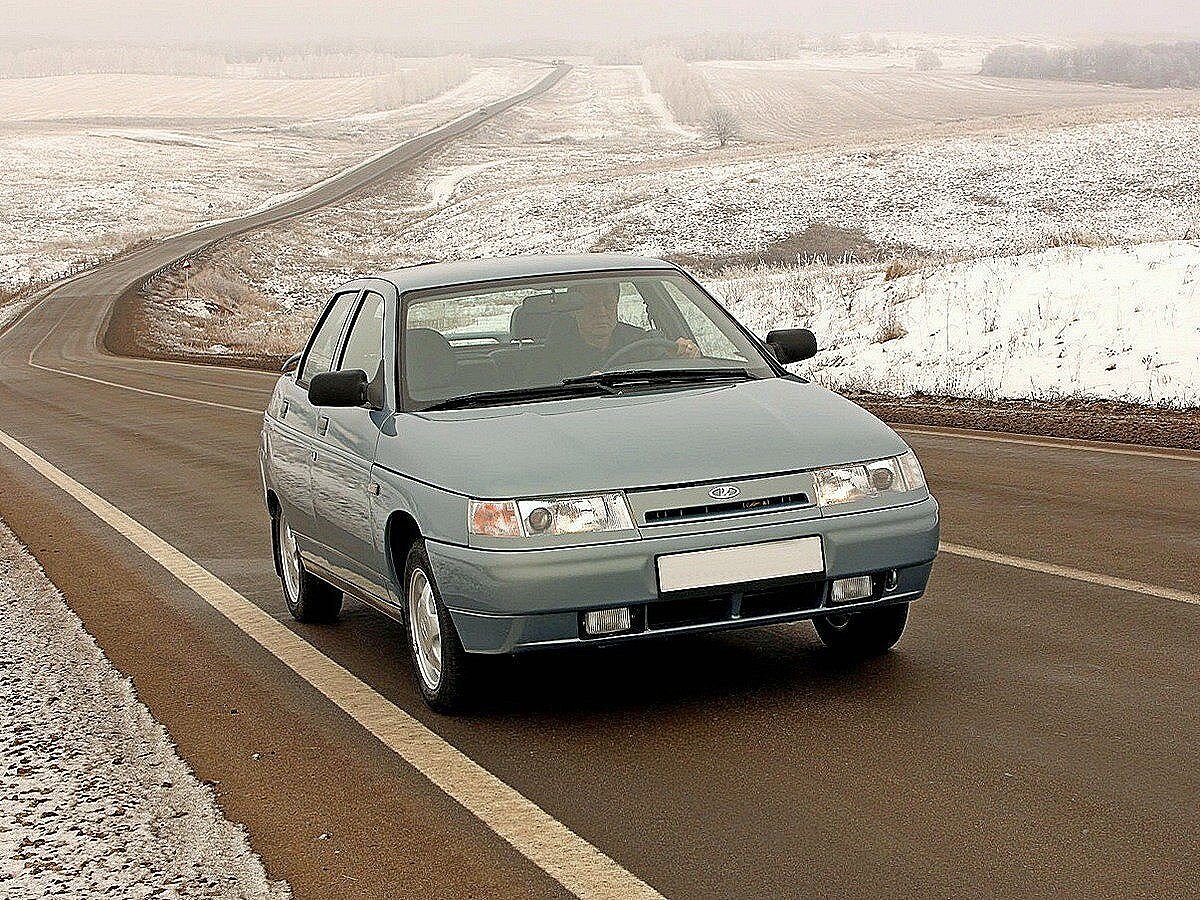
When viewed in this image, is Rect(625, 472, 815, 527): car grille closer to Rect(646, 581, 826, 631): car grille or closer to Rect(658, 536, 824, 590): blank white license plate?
Rect(658, 536, 824, 590): blank white license plate

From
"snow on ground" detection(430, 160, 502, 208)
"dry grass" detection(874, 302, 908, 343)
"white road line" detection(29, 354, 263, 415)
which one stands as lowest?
"snow on ground" detection(430, 160, 502, 208)

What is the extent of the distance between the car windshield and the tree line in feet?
535

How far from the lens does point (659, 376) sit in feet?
20.7

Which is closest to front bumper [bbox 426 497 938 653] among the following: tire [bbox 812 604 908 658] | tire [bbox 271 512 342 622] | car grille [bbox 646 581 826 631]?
car grille [bbox 646 581 826 631]

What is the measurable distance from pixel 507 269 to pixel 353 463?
1.14 metres

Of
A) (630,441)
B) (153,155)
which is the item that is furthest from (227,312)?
(153,155)

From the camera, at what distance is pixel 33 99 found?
583 feet

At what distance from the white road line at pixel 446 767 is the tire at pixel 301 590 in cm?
13

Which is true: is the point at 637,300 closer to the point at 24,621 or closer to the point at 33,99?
the point at 24,621

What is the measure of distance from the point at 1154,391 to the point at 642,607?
474 inches

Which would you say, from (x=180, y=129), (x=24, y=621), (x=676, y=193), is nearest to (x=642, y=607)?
(x=24, y=621)

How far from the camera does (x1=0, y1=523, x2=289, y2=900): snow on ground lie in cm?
429

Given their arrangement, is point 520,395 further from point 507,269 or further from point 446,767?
point 446,767

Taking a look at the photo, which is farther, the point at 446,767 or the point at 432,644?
the point at 432,644
